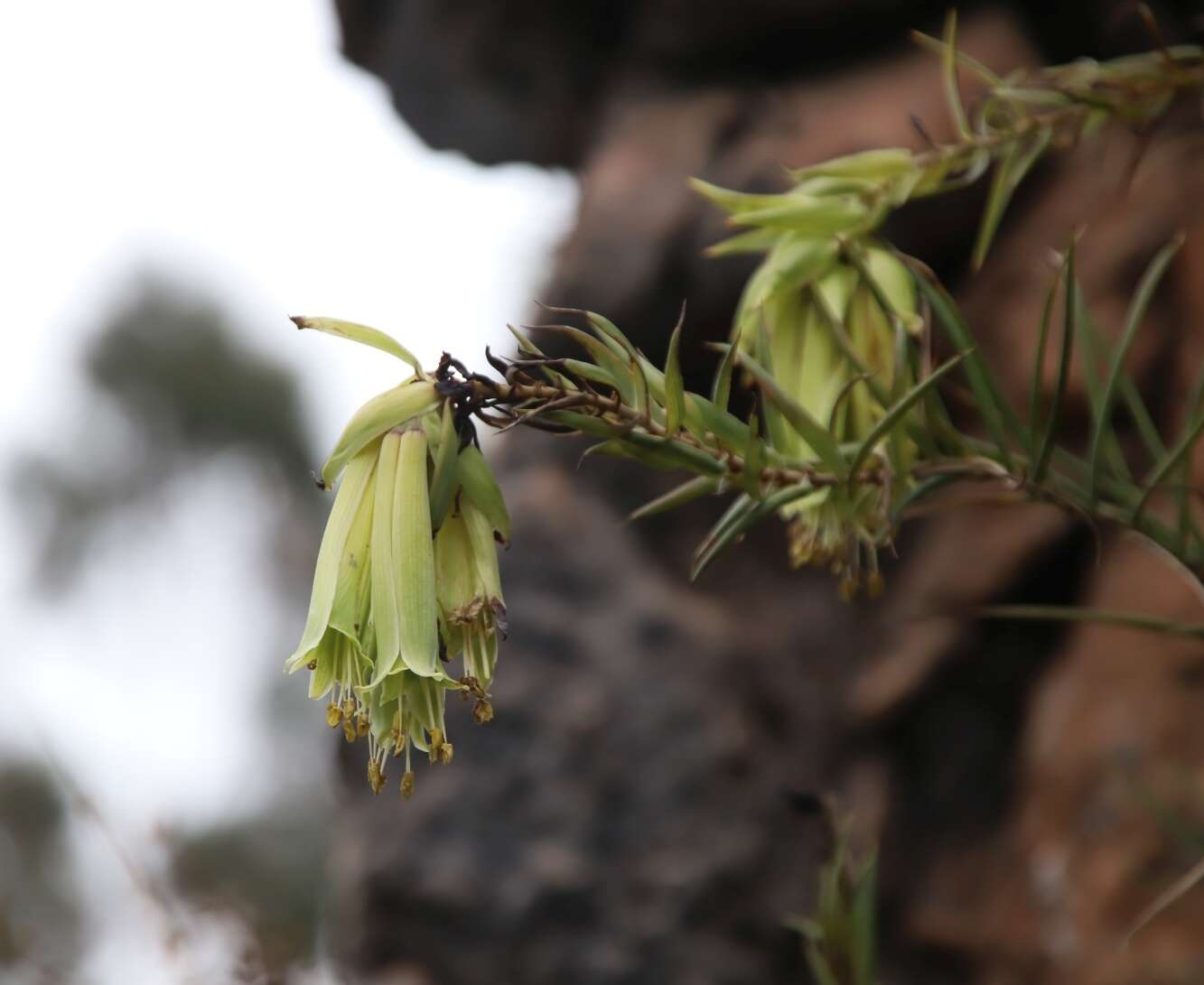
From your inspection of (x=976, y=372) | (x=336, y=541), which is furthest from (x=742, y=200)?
(x=336, y=541)

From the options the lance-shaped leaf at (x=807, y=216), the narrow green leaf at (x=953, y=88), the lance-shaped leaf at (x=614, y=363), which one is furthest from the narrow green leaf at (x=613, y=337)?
the narrow green leaf at (x=953, y=88)

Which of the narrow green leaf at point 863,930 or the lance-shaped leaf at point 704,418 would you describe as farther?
the narrow green leaf at point 863,930

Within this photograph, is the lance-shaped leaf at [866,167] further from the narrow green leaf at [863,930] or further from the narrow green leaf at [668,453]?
the narrow green leaf at [863,930]

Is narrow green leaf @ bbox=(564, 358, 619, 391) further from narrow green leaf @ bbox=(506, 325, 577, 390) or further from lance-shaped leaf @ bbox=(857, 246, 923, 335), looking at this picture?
lance-shaped leaf @ bbox=(857, 246, 923, 335)

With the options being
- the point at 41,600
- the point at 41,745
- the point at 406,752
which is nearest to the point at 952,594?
the point at 41,745

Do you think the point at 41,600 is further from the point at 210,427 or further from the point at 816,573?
the point at 816,573
